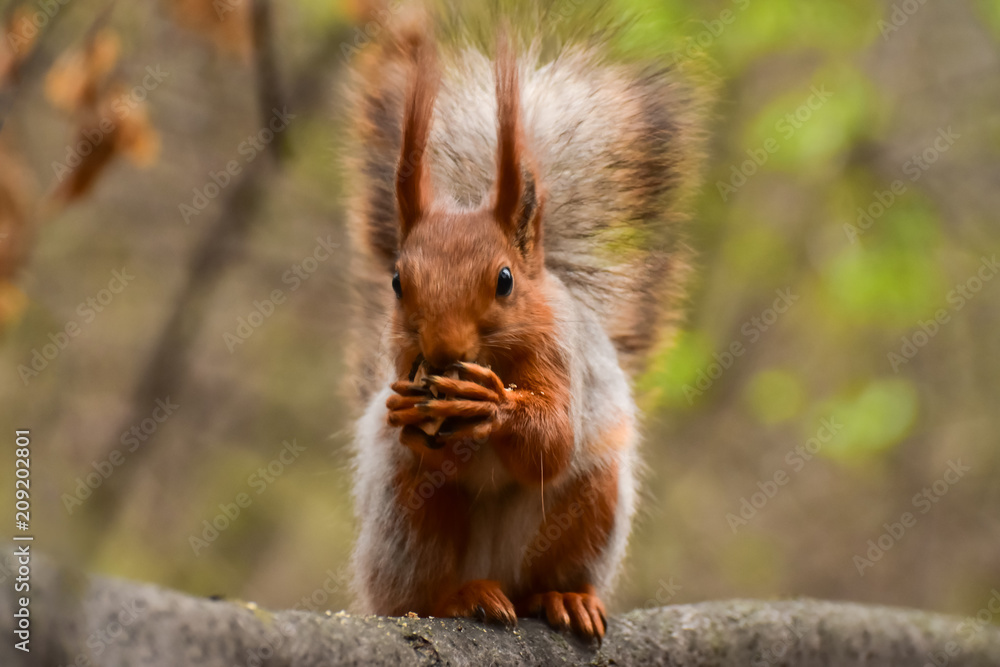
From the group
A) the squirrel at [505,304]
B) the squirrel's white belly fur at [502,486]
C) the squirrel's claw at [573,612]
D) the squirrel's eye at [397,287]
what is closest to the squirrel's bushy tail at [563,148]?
the squirrel at [505,304]

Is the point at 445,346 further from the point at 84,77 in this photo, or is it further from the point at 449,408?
the point at 84,77

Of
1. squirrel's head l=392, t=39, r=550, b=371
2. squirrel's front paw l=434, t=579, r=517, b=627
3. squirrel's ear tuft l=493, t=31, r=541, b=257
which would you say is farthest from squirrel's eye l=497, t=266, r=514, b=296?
squirrel's front paw l=434, t=579, r=517, b=627

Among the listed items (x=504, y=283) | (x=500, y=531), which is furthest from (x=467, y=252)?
(x=500, y=531)

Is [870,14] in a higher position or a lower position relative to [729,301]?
higher

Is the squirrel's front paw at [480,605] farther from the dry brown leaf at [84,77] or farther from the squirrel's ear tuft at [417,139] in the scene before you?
the dry brown leaf at [84,77]

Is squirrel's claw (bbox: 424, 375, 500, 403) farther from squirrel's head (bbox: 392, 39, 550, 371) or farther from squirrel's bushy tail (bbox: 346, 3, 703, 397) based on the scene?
squirrel's bushy tail (bbox: 346, 3, 703, 397)

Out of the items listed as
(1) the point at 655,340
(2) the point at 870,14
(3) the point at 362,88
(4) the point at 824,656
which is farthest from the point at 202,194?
(4) the point at 824,656

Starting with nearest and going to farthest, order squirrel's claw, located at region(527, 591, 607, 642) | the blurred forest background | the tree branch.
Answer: the tree branch, squirrel's claw, located at region(527, 591, 607, 642), the blurred forest background

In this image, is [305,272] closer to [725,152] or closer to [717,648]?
[725,152]
